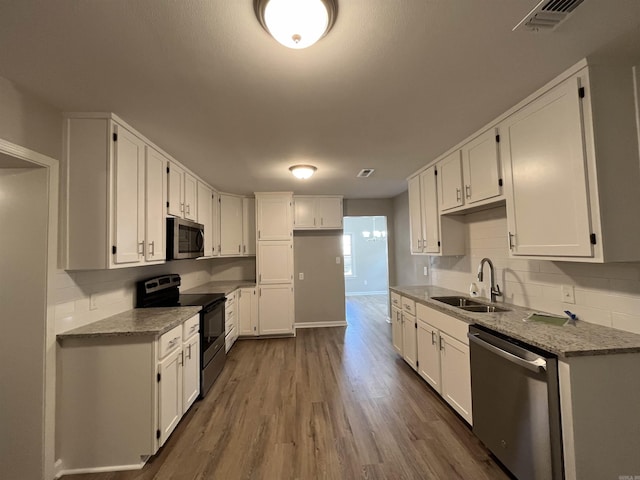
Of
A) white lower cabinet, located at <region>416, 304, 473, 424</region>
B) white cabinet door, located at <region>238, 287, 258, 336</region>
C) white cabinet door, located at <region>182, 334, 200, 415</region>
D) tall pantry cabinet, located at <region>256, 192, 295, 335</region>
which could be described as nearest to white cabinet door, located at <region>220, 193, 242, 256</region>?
tall pantry cabinet, located at <region>256, 192, 295, 335</region>

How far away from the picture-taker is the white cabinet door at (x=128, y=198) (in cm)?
203

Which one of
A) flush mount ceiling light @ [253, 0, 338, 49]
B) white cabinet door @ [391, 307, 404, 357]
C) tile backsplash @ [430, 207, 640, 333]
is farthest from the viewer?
white cabinet door @ [391, 307, 404, 357]

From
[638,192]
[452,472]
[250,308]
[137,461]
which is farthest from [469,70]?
[250,308]

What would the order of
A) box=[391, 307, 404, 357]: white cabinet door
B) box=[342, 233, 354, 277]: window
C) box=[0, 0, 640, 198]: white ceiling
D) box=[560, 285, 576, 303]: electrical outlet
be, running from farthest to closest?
box=[342, 233, 354, 277]: window < box=[391, 307, 404, 357]: white cabinet door < box=[560, 285, 576, 303]: electrical outlet < box=[0, 0, 640, 198]: white ceiling

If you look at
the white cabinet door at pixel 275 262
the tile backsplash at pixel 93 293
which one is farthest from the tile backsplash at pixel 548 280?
the tile backsplash at pixel 93 293

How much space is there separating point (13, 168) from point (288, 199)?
3145 mm

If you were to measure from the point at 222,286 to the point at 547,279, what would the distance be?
396 centimetres

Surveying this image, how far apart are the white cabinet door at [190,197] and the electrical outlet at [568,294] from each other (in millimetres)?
3619

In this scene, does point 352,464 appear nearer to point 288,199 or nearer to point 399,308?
point 399,308

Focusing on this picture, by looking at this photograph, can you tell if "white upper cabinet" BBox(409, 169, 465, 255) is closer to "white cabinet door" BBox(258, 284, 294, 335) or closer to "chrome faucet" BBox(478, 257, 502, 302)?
"chrome faucet" BBox(478, 257, 502, 302)

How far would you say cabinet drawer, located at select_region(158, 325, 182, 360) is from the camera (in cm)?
198

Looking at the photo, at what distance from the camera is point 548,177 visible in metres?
1.76

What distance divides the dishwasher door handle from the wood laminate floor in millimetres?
778

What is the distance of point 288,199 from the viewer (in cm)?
456
